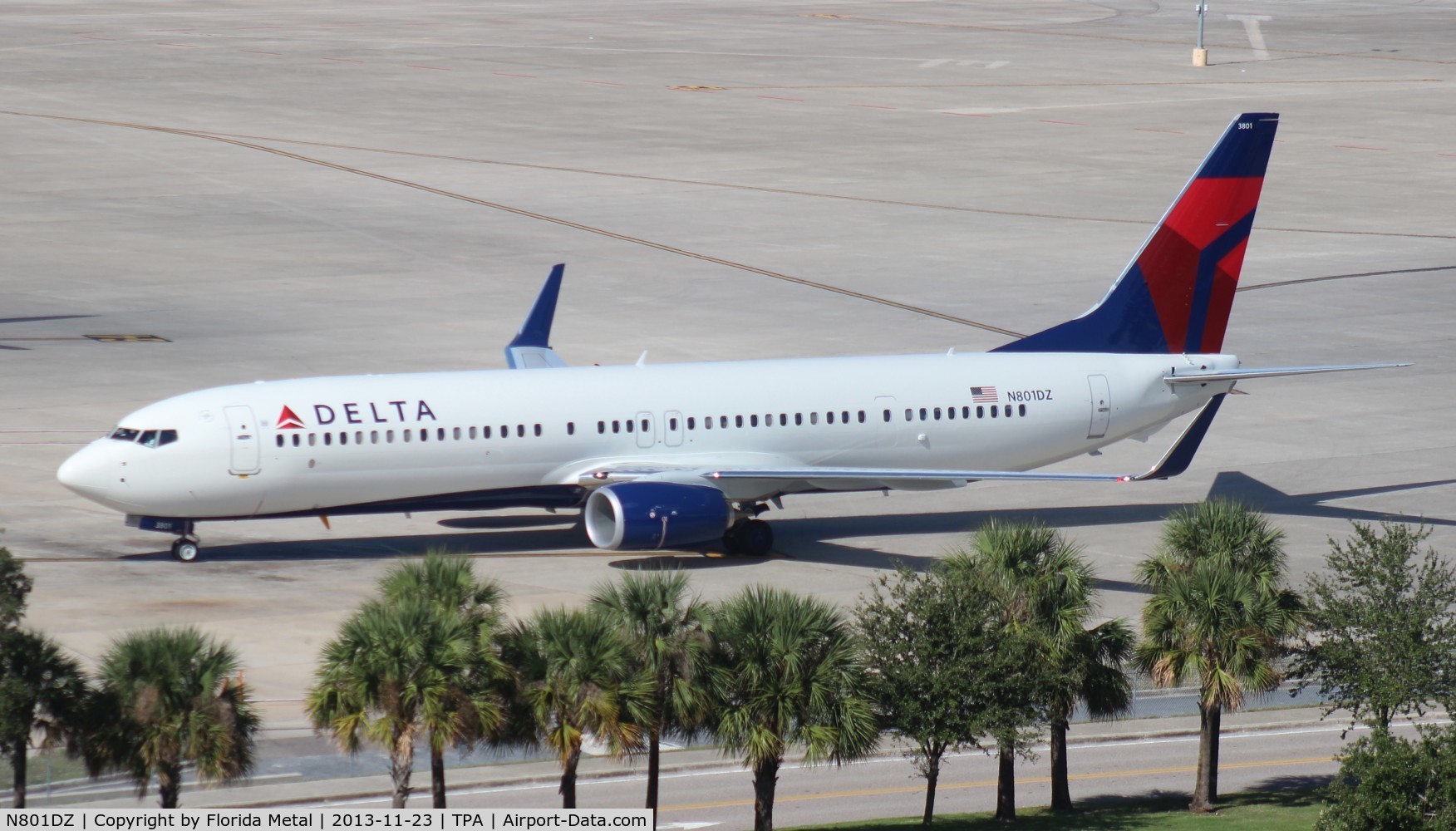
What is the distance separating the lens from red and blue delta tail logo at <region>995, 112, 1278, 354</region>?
50344 mm

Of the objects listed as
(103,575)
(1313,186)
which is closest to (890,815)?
(103,575)

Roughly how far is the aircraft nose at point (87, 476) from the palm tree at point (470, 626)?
45.8 feet

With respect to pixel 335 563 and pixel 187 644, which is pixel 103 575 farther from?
pixel 187 644

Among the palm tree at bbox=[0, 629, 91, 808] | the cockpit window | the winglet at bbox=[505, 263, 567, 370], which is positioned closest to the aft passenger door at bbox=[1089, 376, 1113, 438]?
the winglet at bbox=[505, 263, 567, 370]

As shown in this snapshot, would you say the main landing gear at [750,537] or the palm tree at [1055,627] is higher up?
the main landing gear at [750,537]

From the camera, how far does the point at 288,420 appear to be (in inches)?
1695

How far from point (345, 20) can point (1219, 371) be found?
112 metres

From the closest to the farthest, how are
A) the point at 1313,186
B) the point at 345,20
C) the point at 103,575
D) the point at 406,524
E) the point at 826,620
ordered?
the point at 826,620, the point at 103,575, the point at 406,524, the point at 1313,186, the point at 345,20

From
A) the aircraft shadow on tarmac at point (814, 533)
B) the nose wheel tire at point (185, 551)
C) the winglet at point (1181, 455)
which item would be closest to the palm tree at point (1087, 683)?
the aircraft shadow on tarmac at point (814, 533)

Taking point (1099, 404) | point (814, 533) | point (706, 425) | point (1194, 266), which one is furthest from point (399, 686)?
point (1194, 266)

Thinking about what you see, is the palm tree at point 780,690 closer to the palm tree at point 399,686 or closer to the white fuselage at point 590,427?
the palm tree at point 399,686

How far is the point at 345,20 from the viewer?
15150 centimetres

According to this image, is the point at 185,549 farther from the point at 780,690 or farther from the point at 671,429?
the point at 780,690

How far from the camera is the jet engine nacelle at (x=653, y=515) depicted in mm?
42750
